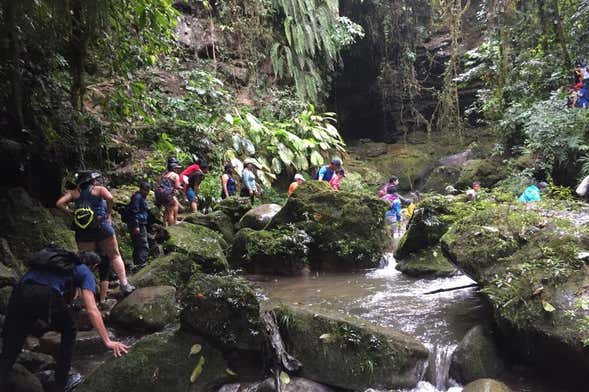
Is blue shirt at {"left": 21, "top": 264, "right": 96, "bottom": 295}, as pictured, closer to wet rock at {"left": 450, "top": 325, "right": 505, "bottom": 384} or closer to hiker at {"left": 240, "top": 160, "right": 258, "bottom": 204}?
wet rock at {"left": 450, "top": 325, "right": 505, "bottom": 384}

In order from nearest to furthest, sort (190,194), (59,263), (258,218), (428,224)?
(59,263) < (428,224) < (258,218) < (190,194)

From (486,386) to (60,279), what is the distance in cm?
388

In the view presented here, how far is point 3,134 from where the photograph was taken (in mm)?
6820

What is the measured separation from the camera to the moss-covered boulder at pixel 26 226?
6250mm

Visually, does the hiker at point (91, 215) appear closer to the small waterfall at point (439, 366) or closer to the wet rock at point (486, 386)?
the small waterfall at point (439, 366)

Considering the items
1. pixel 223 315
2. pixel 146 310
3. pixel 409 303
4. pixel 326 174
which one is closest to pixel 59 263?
pixel 223 315

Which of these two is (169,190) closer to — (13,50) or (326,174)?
(13,50)

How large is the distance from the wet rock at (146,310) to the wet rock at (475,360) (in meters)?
3.26

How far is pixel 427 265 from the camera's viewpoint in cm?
801

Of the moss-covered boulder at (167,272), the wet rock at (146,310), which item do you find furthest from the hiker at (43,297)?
the moss-covered boulder at (167,272)

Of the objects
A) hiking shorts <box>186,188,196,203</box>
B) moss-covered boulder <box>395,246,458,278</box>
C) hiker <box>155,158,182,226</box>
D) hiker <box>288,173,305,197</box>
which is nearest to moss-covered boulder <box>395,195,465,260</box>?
moss-covered boulder <box>395,246,458,278</box>

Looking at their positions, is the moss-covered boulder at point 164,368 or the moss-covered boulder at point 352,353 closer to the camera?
→ the moss-covered boulder at point 164,368

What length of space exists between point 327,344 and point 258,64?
13832mm

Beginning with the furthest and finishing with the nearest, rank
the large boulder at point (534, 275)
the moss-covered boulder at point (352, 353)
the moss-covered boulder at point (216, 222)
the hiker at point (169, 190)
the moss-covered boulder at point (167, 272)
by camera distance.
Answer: the moss-covered boulder at point (216, 222) → the hiker at point (169, 190) → the moss-covered boulder at point (167, 272) → the moss-covered boulder at point (352, 353) → the large boulder at point (534, 275)
